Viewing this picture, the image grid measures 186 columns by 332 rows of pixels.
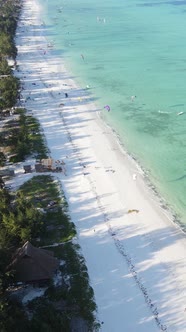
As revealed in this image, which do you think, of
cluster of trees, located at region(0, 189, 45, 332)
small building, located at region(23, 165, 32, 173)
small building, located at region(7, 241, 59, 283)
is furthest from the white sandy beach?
cluster of trees, located at region(0, 189, 45, 332)

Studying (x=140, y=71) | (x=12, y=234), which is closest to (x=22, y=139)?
(x=12, y=234)

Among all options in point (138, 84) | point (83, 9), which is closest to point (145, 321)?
point (138, 84)

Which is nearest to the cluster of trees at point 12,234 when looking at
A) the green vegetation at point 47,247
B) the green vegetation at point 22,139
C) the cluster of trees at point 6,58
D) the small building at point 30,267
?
the green vegetation at point 47,247

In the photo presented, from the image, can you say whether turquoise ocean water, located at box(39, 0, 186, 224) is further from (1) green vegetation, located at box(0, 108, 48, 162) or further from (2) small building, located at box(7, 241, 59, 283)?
(2) small building, located at box(7, 241, 59, 283)

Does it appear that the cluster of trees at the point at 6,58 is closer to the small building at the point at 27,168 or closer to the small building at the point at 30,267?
the small building at the point at 27,168

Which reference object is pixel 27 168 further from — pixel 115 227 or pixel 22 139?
pixel 115 227
